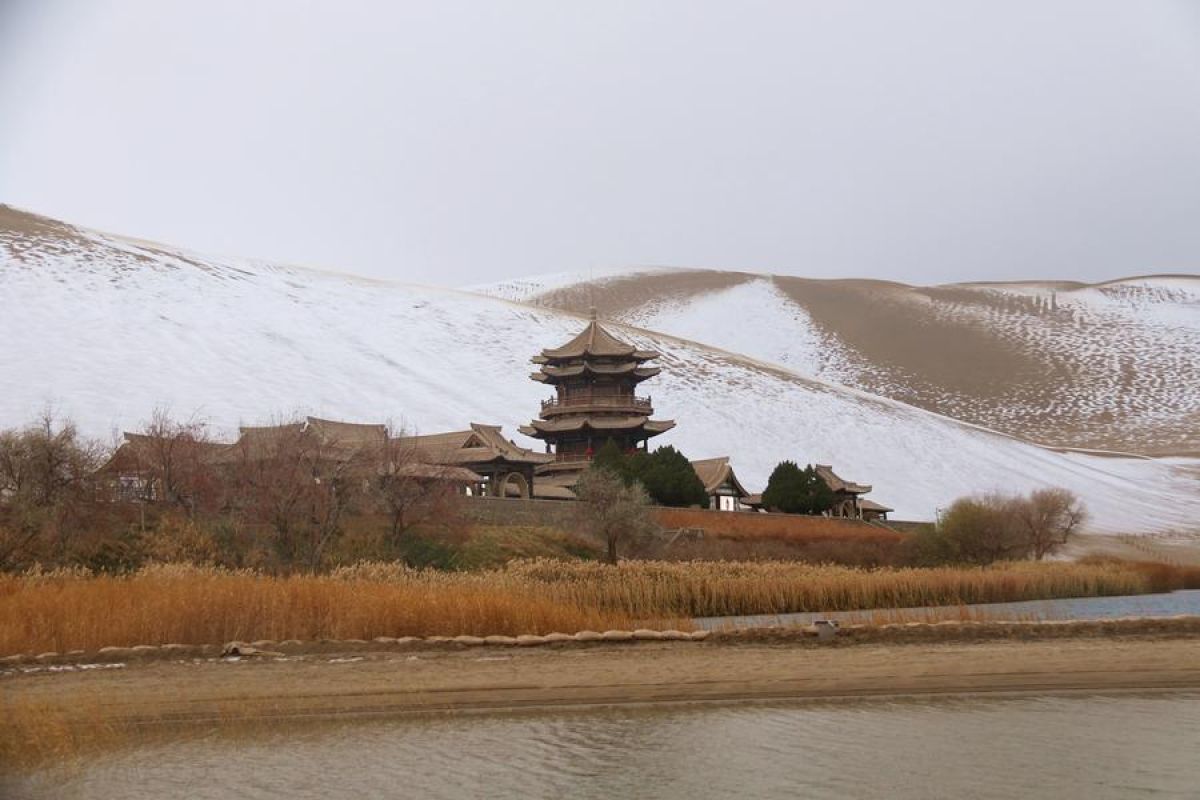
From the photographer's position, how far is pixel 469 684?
1351 centimetres

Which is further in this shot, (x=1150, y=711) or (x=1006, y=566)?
(x=1006, y=566)

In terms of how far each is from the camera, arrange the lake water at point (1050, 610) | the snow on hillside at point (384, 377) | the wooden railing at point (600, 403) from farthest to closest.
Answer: the snow on hillside at point (384, 377) → the wooden railing at point (600, 403) → the lake water at point (1050, 610)

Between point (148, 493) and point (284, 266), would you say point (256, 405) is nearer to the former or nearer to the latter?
point (148, 493)

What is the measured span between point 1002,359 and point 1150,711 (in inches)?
5187

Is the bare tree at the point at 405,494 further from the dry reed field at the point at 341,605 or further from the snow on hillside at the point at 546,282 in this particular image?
the snow on hillside at the point at 546,282

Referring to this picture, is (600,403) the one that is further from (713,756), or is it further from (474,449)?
(713,756)

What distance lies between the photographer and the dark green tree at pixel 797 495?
5319 centimetres

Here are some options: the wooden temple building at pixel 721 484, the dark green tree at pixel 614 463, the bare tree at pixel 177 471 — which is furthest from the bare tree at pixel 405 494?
the wooden temple building at pixel 721 484

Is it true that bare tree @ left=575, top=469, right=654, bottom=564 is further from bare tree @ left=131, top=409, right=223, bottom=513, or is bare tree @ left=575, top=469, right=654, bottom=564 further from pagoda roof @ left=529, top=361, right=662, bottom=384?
pagoda roof @ left=529, top=361, right=662, bottom=384

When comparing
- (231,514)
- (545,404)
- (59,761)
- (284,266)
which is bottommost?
(59,761)

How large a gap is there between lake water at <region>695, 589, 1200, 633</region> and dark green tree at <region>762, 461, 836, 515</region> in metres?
19.9

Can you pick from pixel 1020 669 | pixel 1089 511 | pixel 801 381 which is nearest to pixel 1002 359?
pixel 801 381

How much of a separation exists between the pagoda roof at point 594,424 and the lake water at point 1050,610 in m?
27.0

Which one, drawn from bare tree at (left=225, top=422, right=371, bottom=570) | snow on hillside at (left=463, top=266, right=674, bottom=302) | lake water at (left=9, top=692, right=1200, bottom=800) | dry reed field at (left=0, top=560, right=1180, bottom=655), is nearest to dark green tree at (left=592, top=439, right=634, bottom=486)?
bare tree at (left=225, top=422, right=371, bottom=570)
